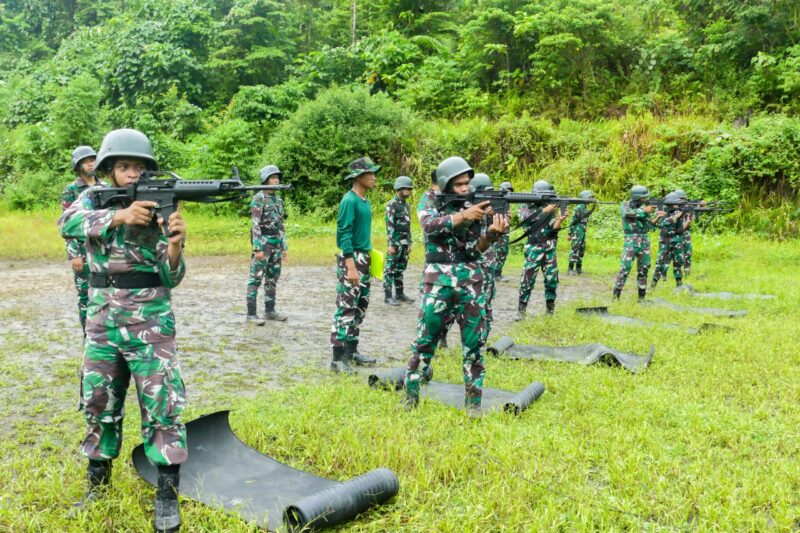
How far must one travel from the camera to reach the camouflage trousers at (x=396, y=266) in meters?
10.5

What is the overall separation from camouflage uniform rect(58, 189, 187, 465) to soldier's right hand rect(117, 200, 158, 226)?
109mm

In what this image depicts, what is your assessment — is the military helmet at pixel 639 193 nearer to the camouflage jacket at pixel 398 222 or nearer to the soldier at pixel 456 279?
the camouflage jacket at pixel 398 222

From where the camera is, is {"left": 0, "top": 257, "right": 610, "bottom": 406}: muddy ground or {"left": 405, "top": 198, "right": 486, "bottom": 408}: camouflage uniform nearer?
→ {"left": 405, "top": 198, "right": 486, "bottom": 408}: camouflage uniform

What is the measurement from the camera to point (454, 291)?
484 cm

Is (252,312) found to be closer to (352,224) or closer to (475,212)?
(352,224)

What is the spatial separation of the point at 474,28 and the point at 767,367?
19.2 meters

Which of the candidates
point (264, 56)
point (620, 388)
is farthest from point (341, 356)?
point (264, 56)

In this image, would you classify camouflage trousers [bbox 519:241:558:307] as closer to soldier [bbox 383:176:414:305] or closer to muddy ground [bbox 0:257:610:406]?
muddy ground [bbox 0:257:610:406]

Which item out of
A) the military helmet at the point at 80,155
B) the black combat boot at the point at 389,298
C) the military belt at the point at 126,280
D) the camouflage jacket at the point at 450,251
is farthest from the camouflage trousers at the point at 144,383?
the black combat boot at the point at 389,298

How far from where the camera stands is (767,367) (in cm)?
628

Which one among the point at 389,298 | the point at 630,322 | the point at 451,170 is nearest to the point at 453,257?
the point at 451,170

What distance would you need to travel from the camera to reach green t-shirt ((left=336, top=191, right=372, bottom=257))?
627cm

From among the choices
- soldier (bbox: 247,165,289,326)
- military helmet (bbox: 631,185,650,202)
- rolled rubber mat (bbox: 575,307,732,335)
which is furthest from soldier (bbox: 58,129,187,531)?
military helmet (bbox: 631,185,650,202)

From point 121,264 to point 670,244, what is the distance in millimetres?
11424
